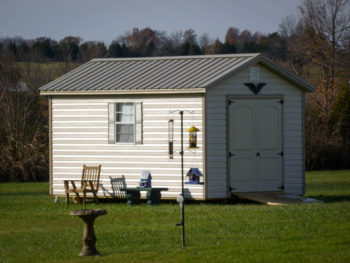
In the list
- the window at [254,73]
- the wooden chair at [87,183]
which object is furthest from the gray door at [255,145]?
the wooden chair at [87,183]

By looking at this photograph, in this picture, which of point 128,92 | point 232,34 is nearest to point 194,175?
point 128,92

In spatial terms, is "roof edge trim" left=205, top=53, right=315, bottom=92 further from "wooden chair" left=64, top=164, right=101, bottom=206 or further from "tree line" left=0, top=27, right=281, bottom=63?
"tree line" left=0, top=27, right=281, bottom=63

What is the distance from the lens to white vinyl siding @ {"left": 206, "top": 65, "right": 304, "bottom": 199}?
18203 millimetres

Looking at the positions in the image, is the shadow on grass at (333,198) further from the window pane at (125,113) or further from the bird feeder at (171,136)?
the window pane at (125,113)

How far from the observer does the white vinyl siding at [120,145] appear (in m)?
18.3

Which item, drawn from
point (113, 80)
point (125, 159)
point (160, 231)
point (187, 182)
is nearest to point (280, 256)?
point (160, 231)

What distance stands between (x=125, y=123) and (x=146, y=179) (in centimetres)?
164

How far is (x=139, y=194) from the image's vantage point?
1867cm

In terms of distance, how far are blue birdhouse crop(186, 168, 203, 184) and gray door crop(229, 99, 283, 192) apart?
86cm

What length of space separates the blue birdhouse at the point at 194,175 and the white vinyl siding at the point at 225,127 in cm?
24

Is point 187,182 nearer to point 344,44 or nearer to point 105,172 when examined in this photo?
point 105,172

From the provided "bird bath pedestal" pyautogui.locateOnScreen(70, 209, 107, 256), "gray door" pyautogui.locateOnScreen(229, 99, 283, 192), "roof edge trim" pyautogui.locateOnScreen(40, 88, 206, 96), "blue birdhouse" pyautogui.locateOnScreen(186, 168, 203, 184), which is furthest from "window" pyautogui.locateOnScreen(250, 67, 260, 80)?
"bird bath pedestal" pyautogui.locateOnScreen(70, 209, 107, 256)

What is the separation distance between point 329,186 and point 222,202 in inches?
259

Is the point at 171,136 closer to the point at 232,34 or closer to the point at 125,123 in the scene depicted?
the point at 125,123
